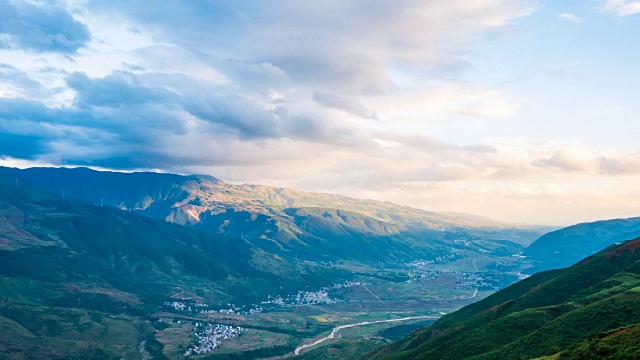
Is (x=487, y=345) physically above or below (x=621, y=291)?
below

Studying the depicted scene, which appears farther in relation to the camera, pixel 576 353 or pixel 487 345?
pixel 487 345

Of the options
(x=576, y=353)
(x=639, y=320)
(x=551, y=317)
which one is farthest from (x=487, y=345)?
(x=576, y=353)

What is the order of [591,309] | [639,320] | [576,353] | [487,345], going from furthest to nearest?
1. [487,345]
2. [591,309]
3. [639,320]
4. [576,353]

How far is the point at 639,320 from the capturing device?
16225 cm

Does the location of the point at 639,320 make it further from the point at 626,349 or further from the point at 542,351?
the point at 626,349

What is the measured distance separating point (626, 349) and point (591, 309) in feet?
240

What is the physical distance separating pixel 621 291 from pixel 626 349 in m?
103

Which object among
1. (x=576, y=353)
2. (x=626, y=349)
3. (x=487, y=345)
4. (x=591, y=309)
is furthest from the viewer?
(x=487, y=345)

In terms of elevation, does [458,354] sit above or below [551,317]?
below

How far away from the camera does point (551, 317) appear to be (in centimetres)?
19800

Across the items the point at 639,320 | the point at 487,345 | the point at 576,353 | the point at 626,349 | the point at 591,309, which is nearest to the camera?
the point at 626,349

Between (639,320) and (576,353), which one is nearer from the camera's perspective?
(576,353)

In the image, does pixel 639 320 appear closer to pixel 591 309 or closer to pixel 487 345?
pixel 591 309

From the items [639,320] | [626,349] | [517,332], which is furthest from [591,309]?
[626,349]
